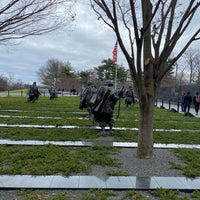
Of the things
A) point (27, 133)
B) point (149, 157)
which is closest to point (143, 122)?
point (149, 157)

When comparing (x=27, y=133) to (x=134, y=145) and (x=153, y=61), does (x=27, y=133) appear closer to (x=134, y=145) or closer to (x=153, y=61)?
(x=134, y=145)

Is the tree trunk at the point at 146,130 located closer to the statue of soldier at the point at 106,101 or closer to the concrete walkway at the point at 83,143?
the concrete walkway at the point at 83,143

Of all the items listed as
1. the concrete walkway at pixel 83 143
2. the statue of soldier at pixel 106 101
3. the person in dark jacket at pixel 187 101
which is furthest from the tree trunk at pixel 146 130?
the person in dark jacket at pixel 187 101

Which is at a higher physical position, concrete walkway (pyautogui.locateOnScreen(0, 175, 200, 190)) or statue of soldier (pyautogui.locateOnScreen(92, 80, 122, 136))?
statue of soldier (pyautogui.locateOnScreen(92, 80, 122, 136))

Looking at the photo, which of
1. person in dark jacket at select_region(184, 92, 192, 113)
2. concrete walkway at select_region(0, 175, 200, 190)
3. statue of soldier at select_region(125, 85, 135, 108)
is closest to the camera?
concrete walkway at select_region(0, 175, 200, 190)

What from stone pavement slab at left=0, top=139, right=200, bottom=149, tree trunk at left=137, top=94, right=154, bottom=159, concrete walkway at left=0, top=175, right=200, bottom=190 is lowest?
concrete walkway at left=0, top=175, right=200, bottom=190

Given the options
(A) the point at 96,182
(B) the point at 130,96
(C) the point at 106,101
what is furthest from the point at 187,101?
(A) the point at 96,182

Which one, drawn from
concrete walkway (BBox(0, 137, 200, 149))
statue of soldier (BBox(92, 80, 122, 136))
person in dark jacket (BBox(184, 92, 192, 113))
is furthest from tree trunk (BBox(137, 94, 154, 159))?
person in dark jacket (BBox(184, 92, 192, 113))

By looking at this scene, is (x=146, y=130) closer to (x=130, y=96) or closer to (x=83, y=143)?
(x=83, y=143)

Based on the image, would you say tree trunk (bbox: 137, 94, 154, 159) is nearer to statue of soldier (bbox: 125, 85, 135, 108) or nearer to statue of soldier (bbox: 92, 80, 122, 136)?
statue of soldier (bbox: 92, 80, 122, 136)

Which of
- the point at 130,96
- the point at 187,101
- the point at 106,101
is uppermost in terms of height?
the point at 106,101

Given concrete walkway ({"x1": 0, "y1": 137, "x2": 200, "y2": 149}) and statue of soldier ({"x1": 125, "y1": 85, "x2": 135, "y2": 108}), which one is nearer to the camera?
concrete walkway ({"x1": 0, "y1": 137, "x2": 200, "y2": 149})

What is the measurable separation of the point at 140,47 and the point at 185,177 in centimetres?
268

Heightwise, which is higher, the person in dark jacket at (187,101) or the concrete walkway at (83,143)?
the person in dark jacket at (187,101)
